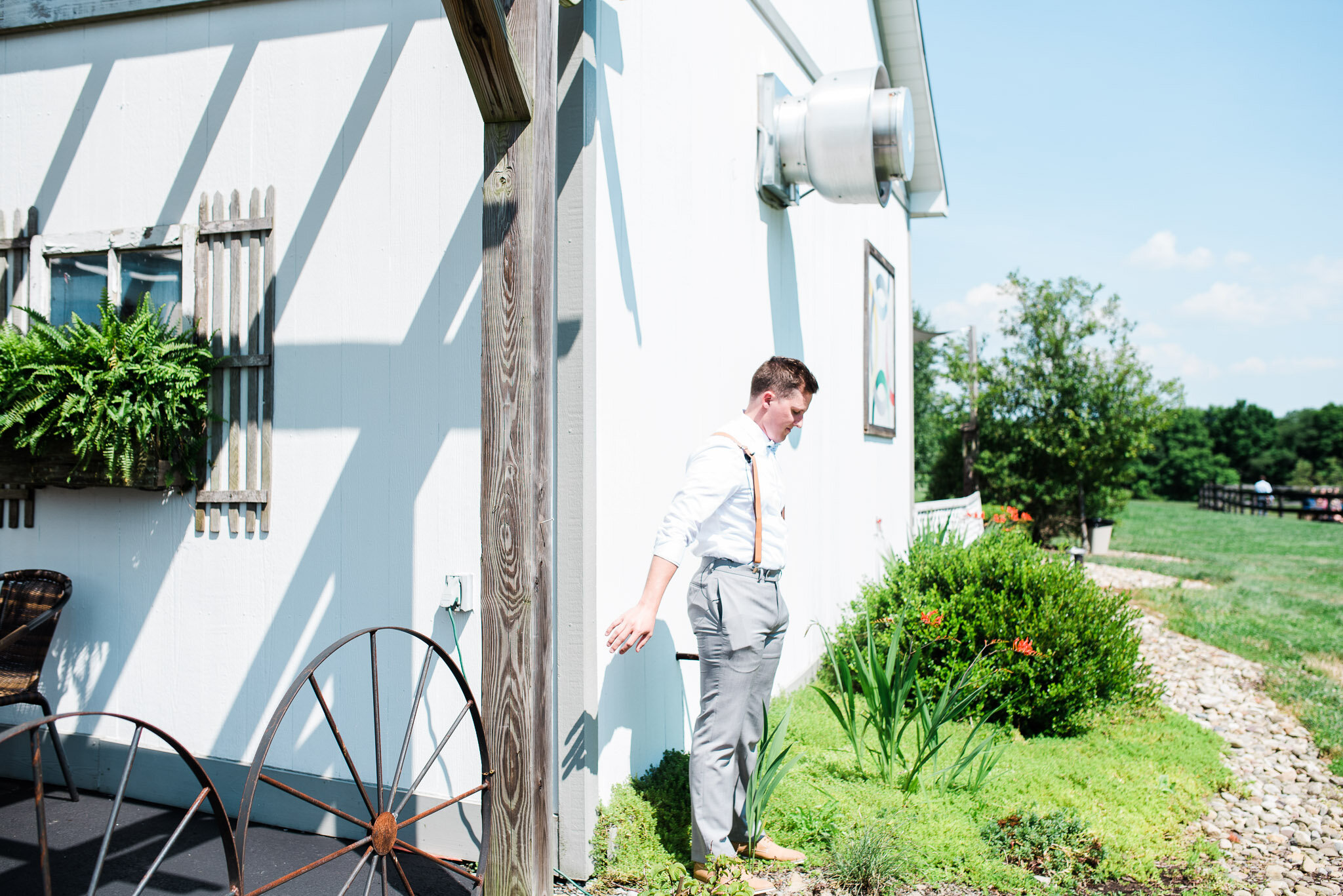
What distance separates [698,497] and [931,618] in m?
2.48

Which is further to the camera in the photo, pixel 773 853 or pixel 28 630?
pixel 28 630

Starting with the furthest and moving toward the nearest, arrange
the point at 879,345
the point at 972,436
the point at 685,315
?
the point at 972,436, the point at 879,345, the point at 685,315

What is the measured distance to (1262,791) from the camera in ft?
13.8

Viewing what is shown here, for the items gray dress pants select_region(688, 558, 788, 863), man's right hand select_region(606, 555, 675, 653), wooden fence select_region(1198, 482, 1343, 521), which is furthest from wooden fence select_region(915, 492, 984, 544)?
wooden fence select_region(1198, 482, 1343, 521)

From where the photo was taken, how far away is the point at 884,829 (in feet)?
10.2

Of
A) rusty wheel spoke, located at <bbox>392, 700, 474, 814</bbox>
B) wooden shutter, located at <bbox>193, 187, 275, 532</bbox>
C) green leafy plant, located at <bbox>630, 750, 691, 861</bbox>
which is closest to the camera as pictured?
rusty wheel spoke, located at <bbox>392, 700, 474, 814</bbox>

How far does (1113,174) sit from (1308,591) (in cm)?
2351

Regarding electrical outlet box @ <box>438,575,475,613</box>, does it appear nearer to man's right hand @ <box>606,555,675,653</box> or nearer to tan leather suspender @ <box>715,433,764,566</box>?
man's right hand @ <box>606,555,675,653</box>

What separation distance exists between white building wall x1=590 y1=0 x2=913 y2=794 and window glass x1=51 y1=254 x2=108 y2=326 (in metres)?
2.28

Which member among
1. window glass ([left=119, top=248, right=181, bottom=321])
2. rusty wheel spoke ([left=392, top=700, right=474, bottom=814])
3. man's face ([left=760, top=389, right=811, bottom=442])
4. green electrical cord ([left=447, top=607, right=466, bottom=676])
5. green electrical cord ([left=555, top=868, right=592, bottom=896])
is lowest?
green electrical cord ([left=555, top=868, right=592, bottom=896])

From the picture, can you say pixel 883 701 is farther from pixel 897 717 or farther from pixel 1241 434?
pixel 1241 434

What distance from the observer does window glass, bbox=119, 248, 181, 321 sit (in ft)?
11.6

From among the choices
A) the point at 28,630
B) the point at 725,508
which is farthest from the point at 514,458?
the point at 28,630

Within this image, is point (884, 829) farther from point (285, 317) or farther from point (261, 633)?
point (285, 317)
